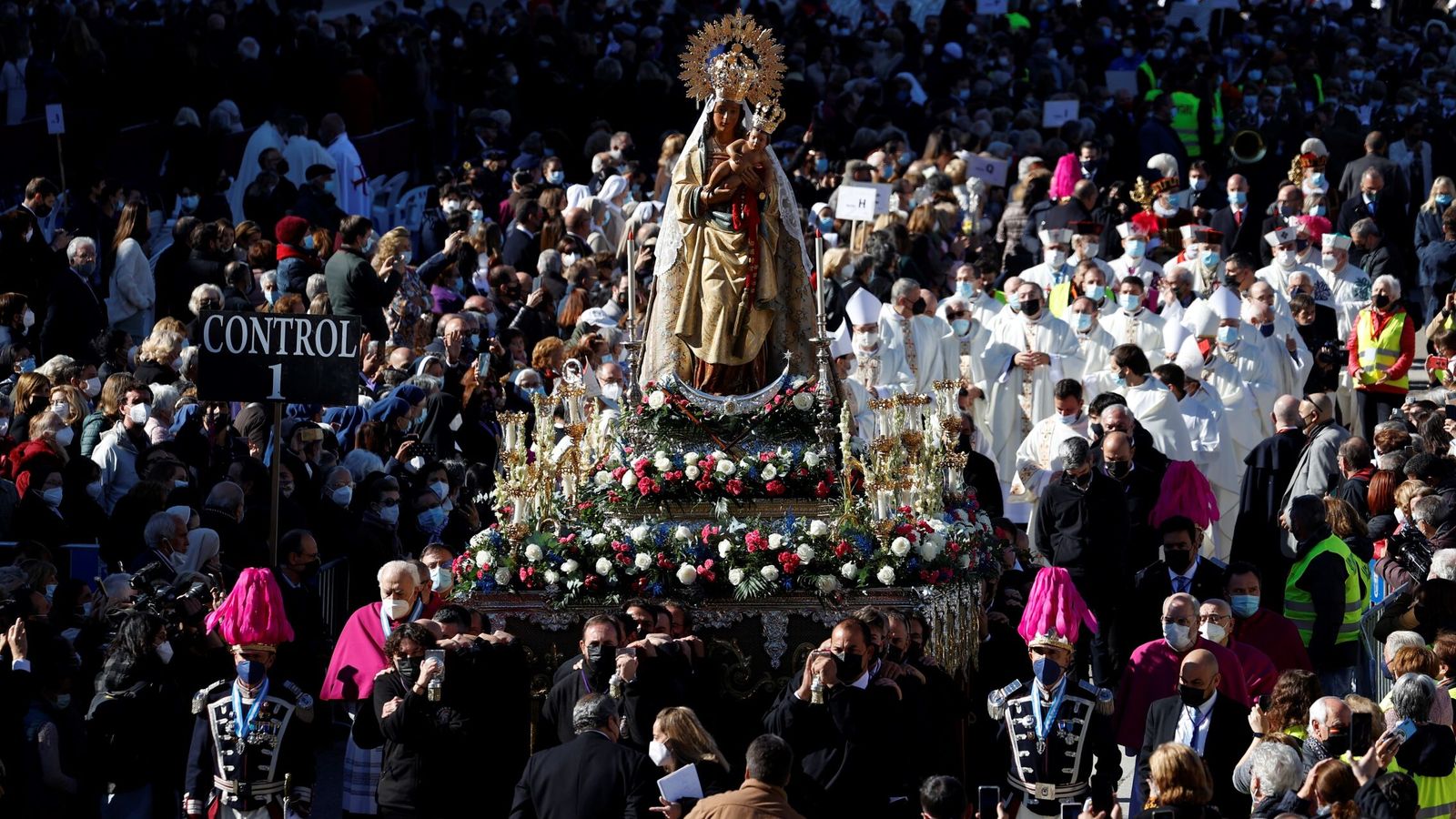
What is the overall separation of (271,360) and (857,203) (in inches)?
405

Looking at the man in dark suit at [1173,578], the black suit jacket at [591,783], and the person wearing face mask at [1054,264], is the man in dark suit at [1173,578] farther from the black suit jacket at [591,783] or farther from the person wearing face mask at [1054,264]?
the person wearing face mask at [1054,264]

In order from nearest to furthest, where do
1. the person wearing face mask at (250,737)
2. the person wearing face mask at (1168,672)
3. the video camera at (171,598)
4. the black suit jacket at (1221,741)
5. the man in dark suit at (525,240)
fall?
1. the black suit jacket at (1221,741)
2. the person wearing face mask at (250,737)
3. the person wearing face mask at (1168,672)
4. the video camera at (171,598)
5. the man in dark suit at (525,240)

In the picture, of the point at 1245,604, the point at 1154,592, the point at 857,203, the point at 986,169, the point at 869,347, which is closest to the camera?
the point at 1245,604

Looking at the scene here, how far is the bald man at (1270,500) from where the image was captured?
18172 mm

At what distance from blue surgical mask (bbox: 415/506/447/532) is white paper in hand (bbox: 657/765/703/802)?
6285mm

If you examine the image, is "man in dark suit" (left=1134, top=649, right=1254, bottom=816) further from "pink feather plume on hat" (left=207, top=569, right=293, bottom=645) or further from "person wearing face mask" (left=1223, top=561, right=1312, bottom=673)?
"pink feather plume on hat" (left=207, top=569, right=293, bottom=645)

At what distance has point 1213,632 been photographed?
13.8m

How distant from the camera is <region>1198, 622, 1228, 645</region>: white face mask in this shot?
13.8 metres

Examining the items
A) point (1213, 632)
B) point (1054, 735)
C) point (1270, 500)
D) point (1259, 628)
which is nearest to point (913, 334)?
point (1270, 500)

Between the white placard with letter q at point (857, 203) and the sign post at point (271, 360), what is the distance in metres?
9.85

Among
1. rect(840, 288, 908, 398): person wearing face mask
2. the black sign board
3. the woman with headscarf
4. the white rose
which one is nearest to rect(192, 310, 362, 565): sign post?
the black sign board

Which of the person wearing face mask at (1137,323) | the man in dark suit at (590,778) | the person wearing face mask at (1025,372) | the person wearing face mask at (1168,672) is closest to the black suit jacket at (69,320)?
the person wearing face mask at (1025,372)

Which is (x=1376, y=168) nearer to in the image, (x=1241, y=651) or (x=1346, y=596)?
(x=1346, y=596)

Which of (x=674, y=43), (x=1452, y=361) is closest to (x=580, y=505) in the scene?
(x=1452, y=361)
